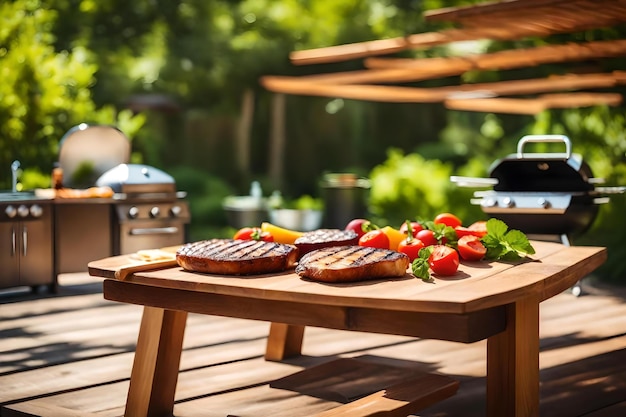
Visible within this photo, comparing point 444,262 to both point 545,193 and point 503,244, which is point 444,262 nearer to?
point 503,244

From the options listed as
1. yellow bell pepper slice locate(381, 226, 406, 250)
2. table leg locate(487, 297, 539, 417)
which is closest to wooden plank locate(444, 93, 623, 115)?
yellow bell pepper slice locate(381, 226, 406, 250)

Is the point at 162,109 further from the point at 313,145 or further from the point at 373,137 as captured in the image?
the point at 373,137

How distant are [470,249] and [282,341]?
5.05ft

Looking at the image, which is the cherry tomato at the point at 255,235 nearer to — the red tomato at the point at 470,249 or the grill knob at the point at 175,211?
the red tomato at the point at 470,249

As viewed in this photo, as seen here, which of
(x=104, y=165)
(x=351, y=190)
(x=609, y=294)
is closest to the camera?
(x=609, y=294)

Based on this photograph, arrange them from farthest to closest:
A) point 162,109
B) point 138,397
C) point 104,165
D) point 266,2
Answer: point 266,2, point 162,109, point 104,165, point 138,397

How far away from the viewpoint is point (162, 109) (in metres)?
14.1

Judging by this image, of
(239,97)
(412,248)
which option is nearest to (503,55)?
(412,248)

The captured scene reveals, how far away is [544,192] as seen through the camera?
6.63m

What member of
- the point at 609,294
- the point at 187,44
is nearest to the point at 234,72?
the point at 187,44

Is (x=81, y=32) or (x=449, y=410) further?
(x=81, y=32)

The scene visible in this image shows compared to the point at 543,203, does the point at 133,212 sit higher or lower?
lower

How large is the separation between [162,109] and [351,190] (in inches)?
180

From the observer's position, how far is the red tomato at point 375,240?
346 cm
